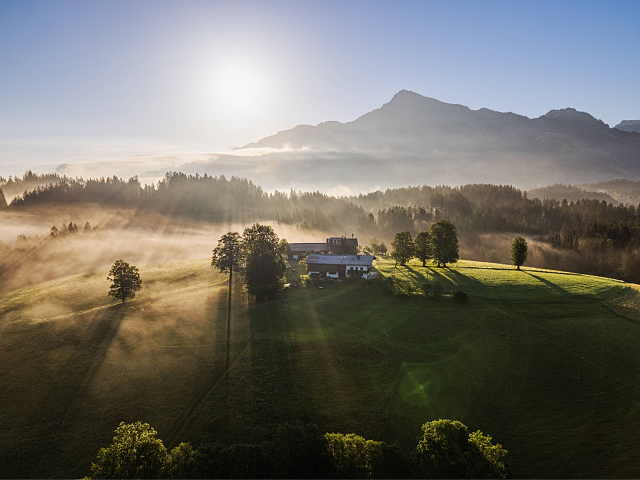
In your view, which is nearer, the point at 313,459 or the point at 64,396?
the point at 313,459

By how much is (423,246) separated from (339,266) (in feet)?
99.0

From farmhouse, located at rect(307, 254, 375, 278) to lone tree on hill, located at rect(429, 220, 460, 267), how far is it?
2322cm

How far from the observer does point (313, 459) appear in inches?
1150

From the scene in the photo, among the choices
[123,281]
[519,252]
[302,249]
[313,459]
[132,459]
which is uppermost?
[519,252]

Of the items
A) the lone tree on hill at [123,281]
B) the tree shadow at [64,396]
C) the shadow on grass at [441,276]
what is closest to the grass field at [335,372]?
the tree shadow at [64,396]

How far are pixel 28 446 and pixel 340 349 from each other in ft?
122

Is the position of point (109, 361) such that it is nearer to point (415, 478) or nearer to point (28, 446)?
point (28, 446)

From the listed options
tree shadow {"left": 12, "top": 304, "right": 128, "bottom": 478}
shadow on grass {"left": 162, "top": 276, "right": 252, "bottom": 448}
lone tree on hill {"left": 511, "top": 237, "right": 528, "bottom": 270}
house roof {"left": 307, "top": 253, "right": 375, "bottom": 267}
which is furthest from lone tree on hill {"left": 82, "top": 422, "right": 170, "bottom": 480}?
lone tree on hill {"left": 511, "top": 237, "right": 528, "bottom": 270}

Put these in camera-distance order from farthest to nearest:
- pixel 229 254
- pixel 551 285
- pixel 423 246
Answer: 1. pixel 423 246
2. pixel 229 254
3. pixel 551 285

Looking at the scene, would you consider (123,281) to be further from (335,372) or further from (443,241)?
(443,241)

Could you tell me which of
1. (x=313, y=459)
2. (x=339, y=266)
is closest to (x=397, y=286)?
(x=339, y=266)

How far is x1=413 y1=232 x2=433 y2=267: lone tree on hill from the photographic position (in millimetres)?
100125

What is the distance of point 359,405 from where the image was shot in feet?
125

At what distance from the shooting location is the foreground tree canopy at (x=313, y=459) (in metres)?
27.3
